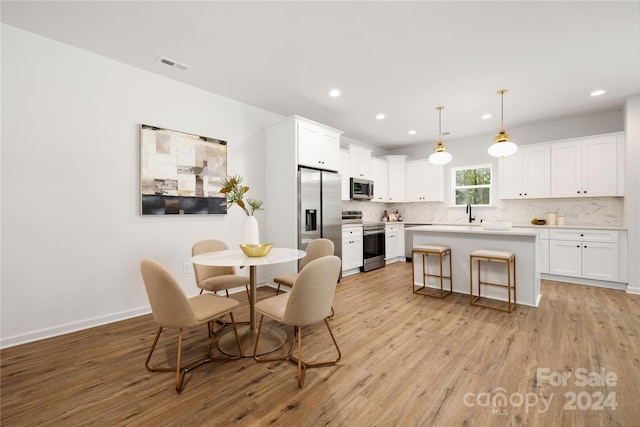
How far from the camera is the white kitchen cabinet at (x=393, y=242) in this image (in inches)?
240

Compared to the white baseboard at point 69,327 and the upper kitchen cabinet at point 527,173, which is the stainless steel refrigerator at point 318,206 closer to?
the white baseboard at point 69,327

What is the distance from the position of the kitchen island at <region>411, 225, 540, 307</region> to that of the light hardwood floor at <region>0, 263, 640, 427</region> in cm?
49

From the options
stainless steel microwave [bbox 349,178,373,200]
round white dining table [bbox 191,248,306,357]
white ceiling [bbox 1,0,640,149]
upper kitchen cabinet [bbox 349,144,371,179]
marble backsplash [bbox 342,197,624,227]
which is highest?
white ceiling [bbox 1,0,640,149]

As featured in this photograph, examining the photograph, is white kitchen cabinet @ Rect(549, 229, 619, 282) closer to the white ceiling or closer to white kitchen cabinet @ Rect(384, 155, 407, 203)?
the white ceiling

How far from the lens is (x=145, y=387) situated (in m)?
1.87

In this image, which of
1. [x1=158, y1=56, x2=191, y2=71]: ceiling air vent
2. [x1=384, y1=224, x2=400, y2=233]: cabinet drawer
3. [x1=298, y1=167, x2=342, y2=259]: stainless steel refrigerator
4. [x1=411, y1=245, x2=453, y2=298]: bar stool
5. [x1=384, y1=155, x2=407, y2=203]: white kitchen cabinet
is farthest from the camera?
[x1=384, y1=155, x2=407, y2=203]: white kitchen cabinet

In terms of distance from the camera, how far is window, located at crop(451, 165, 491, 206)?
19.3 feet

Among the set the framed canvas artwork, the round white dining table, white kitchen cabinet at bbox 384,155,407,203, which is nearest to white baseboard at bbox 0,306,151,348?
the framed canvas artwork

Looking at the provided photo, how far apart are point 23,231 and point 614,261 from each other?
7371 millimetres

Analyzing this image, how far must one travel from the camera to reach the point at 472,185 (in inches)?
239

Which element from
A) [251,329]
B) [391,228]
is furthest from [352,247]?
[251,329]

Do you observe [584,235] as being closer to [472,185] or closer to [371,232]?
[472,185]

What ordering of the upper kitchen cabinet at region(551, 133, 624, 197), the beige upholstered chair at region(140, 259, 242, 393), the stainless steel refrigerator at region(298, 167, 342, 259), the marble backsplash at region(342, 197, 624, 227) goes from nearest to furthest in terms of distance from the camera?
the beige upholstered chair at region(140, 259, 242, 393), the stainless steel refrigerator at region(298, 167, 342, 259), the upper kitchen cabinet at region(551, 133, 624, 197), the marble backsplash at region(342, 197, 624, 227)

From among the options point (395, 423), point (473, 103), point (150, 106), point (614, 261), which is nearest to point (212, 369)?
point (395, 423)
